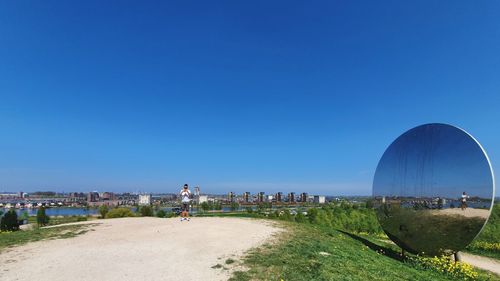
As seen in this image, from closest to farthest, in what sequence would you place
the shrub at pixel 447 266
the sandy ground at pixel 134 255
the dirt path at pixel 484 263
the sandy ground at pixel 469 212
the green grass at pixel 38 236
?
the sandy ground at pixel 134 255 → the shrub at pixel 447 266 → the green grass at pixel 38 236 → the sandy ground at pixel 469 212 → the dirt path at pixel 484 263

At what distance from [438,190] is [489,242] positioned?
20.9 m

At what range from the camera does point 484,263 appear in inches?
867

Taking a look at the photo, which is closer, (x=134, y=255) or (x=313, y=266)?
(x=313, y=266)

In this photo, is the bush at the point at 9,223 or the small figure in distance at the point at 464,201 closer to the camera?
the small figure in distance at the point at 464,201

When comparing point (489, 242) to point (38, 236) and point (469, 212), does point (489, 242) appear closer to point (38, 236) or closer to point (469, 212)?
point (469, 212)

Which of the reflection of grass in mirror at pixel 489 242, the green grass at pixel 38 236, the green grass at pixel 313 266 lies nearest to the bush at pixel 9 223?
the green grass at pixel 38 236

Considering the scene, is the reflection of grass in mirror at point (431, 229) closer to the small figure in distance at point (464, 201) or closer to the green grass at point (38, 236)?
the small figure in distance at point (464, 201)

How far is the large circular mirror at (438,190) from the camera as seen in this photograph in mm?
15000

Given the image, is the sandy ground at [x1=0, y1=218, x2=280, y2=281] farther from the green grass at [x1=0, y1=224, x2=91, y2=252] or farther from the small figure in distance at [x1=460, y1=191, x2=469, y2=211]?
the small figure in distance at [x1=460, y1=191, x2=469, y2=211]

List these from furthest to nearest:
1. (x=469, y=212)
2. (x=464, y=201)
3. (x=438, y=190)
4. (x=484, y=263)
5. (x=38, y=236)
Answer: (x=484, y=263) < (x=38, y=236) < (x=438, y=190) < (x=464, y=201) < (x=469, y=212)

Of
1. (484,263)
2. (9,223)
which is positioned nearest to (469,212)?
(484,263)

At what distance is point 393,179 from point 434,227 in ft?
9.99

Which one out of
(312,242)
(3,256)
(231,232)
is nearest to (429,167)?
(312,242)

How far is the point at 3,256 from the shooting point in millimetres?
12172
